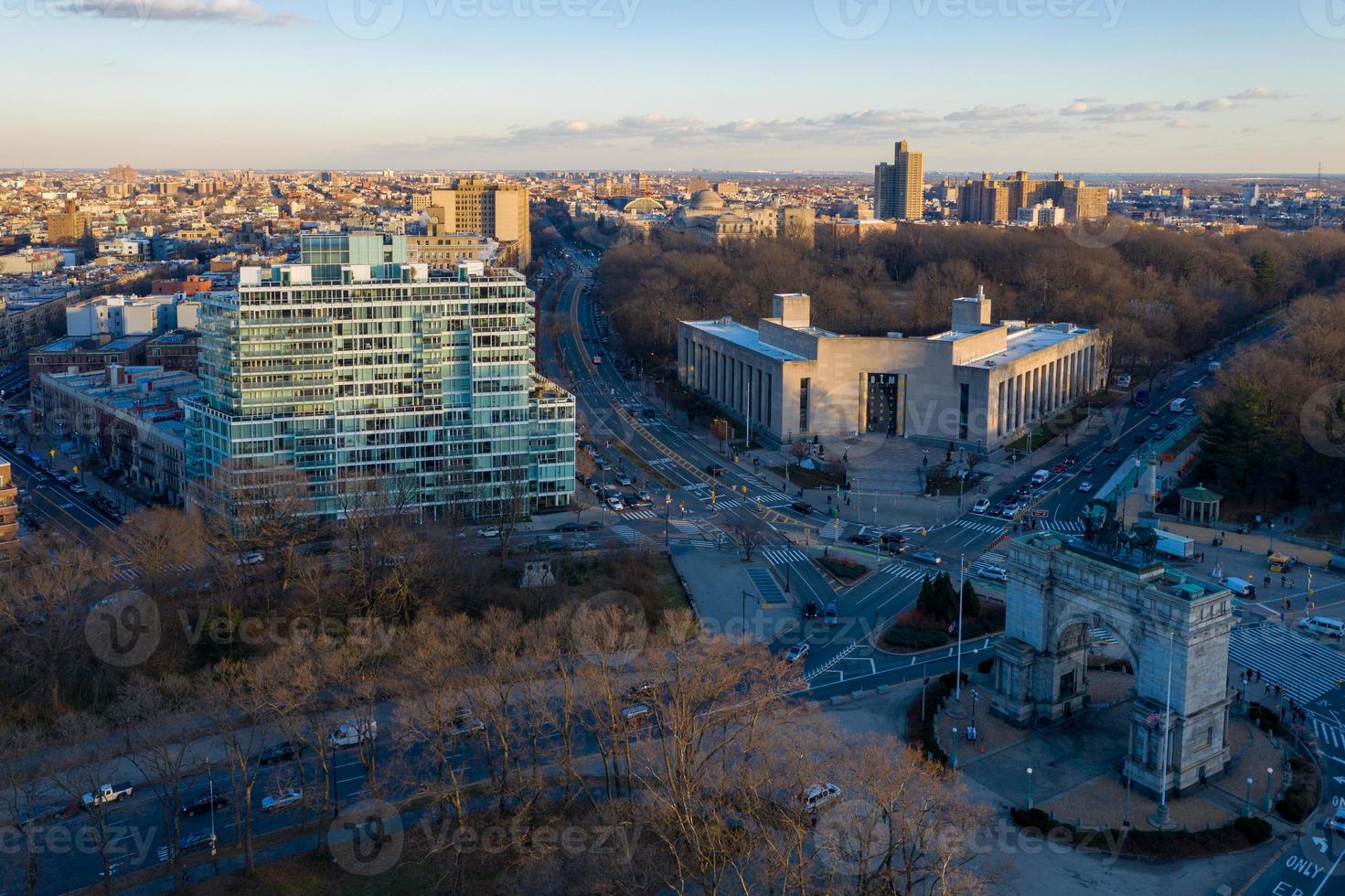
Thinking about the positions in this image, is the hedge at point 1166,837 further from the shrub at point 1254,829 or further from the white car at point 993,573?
the white car at point 993,573

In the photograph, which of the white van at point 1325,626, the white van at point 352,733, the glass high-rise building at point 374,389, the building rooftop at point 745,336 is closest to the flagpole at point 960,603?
the white van at point 1325,626

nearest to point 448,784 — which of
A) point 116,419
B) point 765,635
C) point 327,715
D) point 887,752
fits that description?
point 327,715

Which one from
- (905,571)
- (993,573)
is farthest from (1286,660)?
(905,571)

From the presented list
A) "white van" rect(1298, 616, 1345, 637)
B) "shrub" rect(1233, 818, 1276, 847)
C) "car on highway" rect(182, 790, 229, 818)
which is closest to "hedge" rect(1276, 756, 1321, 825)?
"shrub" rect(1233, 818, 1276, 847)

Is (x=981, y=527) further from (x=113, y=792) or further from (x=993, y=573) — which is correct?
(x=113, y=792)

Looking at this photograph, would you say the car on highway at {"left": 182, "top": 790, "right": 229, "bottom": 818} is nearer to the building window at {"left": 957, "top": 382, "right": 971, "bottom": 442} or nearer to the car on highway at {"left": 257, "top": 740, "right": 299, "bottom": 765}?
the car on highway at {"left": 257, "top": 740, "right": 299, "bottom": 765}

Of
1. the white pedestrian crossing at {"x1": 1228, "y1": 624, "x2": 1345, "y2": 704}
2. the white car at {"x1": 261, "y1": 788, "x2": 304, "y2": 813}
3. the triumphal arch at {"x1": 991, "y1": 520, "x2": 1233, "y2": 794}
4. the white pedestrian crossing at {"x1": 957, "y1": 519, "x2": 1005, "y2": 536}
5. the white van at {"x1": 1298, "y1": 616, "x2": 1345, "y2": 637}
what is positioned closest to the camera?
the triumphal arch at {"x1": 991, "y1": 520, "x2": 1233, "y2": 794}
